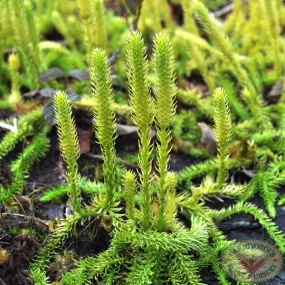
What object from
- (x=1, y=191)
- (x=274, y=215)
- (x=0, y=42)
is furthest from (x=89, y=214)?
(x=0, y=42)

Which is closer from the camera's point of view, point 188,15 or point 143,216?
point 143,216

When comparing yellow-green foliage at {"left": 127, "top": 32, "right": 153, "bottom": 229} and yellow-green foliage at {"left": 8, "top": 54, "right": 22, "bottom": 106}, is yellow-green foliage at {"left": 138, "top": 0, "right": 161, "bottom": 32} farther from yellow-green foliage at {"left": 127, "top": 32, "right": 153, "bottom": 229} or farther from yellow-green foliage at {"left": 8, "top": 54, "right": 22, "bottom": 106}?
yellow-green foliage at {"left": 127, "top": 32, "right": 153, "bottom": 229}

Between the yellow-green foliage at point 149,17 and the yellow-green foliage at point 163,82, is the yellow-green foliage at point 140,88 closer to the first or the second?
the yellow-green foliage at point 163,82

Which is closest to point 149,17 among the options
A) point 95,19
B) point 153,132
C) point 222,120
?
point 95,19

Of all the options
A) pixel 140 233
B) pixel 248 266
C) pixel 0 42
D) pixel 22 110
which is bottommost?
pixel 248 266

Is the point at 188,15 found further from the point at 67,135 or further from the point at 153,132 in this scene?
the point at 67,135

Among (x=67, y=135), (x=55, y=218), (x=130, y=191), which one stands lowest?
(x=55, y=218)

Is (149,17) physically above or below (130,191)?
above

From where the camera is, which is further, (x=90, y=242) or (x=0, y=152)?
(x=0, y=152)

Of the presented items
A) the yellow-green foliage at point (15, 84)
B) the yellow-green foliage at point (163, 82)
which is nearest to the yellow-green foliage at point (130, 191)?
the yellow-green foliage at point (163, 82)

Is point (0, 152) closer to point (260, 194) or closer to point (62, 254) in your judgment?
point (62, 254)

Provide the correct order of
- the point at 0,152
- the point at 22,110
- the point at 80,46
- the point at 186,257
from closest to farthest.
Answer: the point at 186,257 → the point at 0,152 → the point at 22,110 → the point at 80,46
